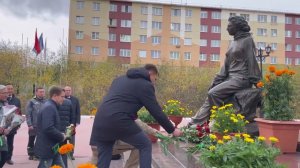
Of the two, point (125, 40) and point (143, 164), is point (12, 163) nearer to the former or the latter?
point (143, 164)

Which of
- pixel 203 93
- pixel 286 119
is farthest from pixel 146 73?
pixel 203 93

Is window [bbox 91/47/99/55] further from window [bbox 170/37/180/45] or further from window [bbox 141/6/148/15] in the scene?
window [bbox 170/37/180/45]

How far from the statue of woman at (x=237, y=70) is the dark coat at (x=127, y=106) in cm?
247

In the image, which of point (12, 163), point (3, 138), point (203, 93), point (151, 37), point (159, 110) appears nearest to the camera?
point (159, 110)

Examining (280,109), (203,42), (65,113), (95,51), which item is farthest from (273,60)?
(280,109)

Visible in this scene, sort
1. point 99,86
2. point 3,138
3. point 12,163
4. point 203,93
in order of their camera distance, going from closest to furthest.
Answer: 1. point 3,138
2. point 12,163
3. point 203,93
4. point 99,86

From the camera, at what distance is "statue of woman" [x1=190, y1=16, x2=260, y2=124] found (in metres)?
5.73

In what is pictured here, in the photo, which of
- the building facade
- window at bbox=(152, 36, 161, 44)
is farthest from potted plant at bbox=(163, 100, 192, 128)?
window at bbox=(152, 36, 161, 44)

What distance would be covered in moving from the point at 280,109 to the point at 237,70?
121 centimetres

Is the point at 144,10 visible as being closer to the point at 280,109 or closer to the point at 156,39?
the point at 156,39

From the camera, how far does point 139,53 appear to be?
42.4m

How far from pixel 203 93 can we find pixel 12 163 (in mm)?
16873

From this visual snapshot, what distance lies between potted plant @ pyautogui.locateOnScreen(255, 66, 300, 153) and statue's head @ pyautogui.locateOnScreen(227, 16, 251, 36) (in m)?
1.23

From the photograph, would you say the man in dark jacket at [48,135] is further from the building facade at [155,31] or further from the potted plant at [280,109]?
the building facade at [155,31]
